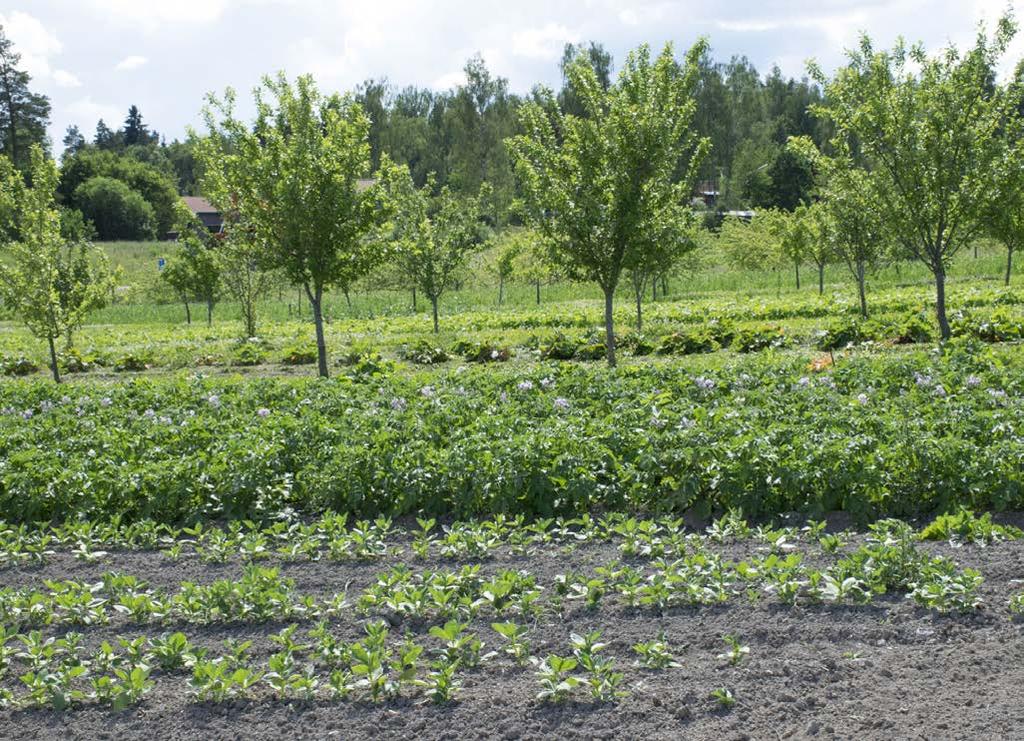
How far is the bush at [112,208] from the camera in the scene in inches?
2665

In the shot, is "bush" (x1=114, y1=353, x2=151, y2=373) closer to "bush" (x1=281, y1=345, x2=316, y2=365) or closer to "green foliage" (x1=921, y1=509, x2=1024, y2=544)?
"bush" (x1=281, y1=345, x2=316, y2=365)

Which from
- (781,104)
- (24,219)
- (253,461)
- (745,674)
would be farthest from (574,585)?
(781,104)

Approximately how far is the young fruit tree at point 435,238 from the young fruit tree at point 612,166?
7.29 m

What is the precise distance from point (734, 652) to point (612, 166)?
10772 millimetres

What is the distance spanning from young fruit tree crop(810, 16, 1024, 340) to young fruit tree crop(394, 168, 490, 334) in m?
9.58

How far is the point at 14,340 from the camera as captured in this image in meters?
26.2

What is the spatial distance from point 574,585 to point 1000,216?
41.0 feet

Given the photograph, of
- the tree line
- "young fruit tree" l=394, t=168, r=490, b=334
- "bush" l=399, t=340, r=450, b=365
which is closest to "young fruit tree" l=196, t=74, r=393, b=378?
the tree line

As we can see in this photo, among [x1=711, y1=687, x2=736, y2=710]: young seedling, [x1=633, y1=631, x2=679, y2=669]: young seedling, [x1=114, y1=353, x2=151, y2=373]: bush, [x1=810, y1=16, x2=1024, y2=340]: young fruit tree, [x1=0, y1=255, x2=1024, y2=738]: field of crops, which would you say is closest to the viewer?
[x1=711, y1=687, x2=736, y2=710]: young seedling

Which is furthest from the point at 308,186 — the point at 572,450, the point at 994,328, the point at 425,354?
the point at 994,328

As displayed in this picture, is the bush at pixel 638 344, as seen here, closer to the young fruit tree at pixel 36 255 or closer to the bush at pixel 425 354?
the bush at pixel 425 354

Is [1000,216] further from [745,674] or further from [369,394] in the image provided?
[745,674]

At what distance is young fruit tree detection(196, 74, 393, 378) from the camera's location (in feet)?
47.1

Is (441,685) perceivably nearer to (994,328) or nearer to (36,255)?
(994,328)
